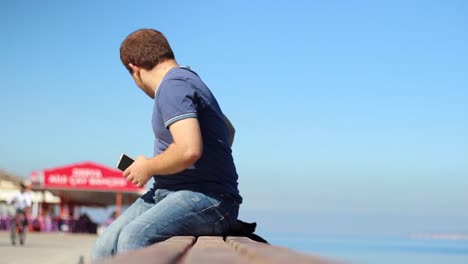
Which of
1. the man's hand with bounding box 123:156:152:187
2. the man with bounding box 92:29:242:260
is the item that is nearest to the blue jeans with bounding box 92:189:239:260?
the man with bounding box 92:29:242:260

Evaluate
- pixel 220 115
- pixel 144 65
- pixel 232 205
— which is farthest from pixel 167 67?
pixel 232 205

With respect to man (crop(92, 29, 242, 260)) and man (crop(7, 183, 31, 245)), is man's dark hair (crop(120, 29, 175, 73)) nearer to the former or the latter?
man (crop(92, 29, 242, 260))

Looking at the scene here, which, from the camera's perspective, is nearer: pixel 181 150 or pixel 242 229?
pixel 181 150

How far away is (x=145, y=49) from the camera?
3545mm

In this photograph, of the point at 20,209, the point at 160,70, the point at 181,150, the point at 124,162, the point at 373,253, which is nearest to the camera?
the point at 181,150

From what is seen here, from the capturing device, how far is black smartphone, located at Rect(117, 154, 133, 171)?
12.2ft

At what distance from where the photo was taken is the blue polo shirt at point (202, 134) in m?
3.36

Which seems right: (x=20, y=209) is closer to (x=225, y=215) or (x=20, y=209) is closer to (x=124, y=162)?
(x=124, y=162)

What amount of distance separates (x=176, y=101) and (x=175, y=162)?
25 centimetres

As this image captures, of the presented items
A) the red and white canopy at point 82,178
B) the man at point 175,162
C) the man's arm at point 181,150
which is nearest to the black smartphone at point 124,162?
the man at point 175,162

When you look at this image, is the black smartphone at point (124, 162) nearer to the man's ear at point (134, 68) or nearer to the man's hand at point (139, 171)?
the man's hand at point (139, 171)

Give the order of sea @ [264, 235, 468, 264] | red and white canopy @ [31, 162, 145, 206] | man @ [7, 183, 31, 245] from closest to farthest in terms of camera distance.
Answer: sea @ [264, 235, 468, 264], man @ [7, 183, 31, 245], red and white canopy @ [31, 162, 145, 206]

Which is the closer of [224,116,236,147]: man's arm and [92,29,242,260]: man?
[92,29,242,260]: man

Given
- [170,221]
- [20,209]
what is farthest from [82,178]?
[170,221]
